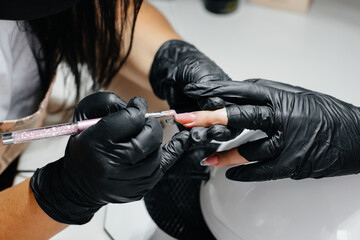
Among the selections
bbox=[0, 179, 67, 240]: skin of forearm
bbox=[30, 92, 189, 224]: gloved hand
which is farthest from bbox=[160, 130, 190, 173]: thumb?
bbox=[0, 179, 67, 240]: skin of forearm

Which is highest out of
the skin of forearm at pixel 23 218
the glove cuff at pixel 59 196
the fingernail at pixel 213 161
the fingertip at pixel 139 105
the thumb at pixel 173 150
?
the fingertip at pixel 139 105

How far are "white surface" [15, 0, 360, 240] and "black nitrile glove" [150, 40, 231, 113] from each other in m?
0.16

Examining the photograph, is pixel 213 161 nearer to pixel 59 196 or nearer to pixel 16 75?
pixel 59 196

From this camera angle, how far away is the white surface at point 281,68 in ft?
2.08

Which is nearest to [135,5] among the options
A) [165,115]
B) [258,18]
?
[165,115]

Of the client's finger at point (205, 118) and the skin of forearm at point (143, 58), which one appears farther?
the skin of forearm at point (143, 58)

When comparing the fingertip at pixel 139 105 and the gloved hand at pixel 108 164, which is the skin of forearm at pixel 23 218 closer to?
the gloved hand at pixel 108 164

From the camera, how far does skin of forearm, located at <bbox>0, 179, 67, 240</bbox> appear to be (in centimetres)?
68

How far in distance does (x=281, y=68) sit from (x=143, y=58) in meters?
0.34

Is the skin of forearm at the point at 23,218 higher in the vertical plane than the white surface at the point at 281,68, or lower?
lower

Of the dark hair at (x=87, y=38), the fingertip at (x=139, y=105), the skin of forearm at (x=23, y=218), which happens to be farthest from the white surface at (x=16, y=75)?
the fingertip at (x=139, y=105)

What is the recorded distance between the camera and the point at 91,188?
1.96ft

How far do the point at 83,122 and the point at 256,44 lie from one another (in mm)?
609

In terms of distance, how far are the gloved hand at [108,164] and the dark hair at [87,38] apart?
26 cm
